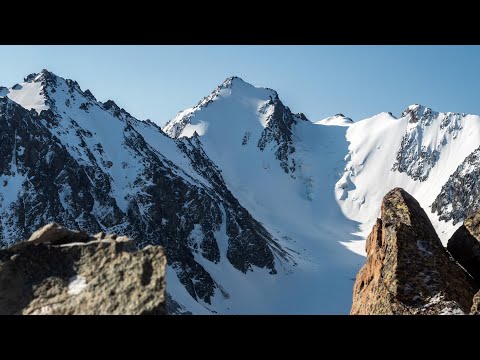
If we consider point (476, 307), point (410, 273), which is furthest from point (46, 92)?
point (476, 307)

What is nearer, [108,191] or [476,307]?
[476,307]

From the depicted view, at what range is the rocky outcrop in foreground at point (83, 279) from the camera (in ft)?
21.0

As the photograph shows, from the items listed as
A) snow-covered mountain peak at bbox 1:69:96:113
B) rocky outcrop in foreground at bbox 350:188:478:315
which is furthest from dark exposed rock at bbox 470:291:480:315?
snow-covered mountain peak at bbox 1:69:96:113

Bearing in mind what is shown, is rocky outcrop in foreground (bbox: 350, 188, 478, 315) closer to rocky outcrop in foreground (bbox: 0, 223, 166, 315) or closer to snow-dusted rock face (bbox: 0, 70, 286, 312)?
rocky outcrop in foreground (bbox: 0, 223, 166, 315)

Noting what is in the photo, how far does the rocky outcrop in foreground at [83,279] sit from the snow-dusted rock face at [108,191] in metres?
109

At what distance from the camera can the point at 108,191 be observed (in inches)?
5704

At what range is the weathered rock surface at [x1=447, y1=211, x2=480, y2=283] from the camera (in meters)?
15.8

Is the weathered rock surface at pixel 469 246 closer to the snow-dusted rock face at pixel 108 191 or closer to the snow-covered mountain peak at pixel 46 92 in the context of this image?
the snow-dusted rock face at pixel 108 191

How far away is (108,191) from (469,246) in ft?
446

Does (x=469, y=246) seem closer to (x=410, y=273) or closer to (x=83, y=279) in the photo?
(x=410, y=273)
